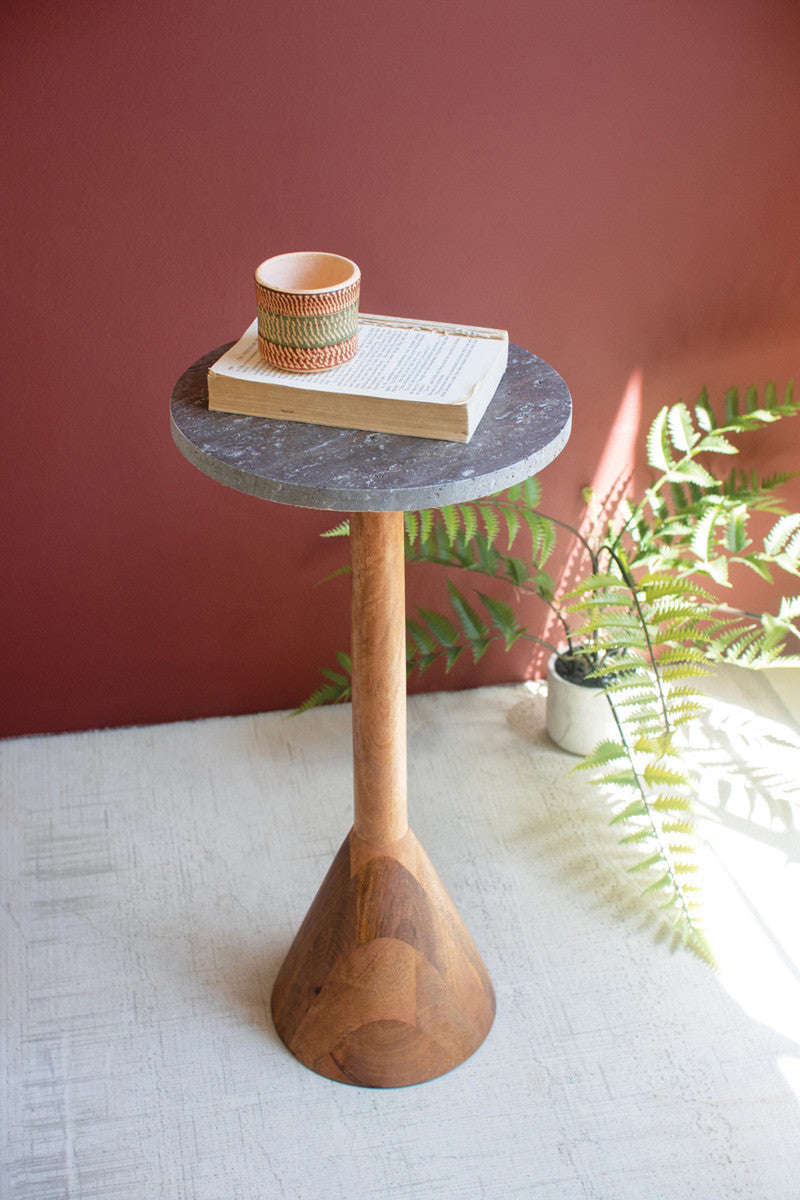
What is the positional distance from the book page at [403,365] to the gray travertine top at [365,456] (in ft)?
0.15

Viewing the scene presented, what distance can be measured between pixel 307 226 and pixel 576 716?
0.95 metres

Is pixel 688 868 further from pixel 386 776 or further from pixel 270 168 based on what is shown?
pixel 270 168

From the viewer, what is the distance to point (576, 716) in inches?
79.8

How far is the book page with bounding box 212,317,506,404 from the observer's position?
3.75ft

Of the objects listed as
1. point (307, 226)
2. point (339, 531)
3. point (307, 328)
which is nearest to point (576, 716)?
point (339, 531)

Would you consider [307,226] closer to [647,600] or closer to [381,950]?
[647,600]

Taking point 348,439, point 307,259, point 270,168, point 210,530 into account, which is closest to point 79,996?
point 210,530

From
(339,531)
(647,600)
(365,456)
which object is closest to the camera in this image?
(365,456)

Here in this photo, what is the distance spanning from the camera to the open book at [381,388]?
1124 millimetres

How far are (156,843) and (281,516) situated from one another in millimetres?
593

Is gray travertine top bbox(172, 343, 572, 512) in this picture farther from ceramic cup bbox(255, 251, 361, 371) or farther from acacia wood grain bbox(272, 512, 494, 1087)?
acacia wood grain bbox(272, 512, 494, 1087)

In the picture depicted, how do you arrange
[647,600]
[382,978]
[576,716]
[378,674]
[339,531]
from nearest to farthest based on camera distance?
[378,674]
[382,978]
[647,600]
[339,531]
[576,716]

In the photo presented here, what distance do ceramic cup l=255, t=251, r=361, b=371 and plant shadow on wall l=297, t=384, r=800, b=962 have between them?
652mm

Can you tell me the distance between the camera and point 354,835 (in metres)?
1.46
